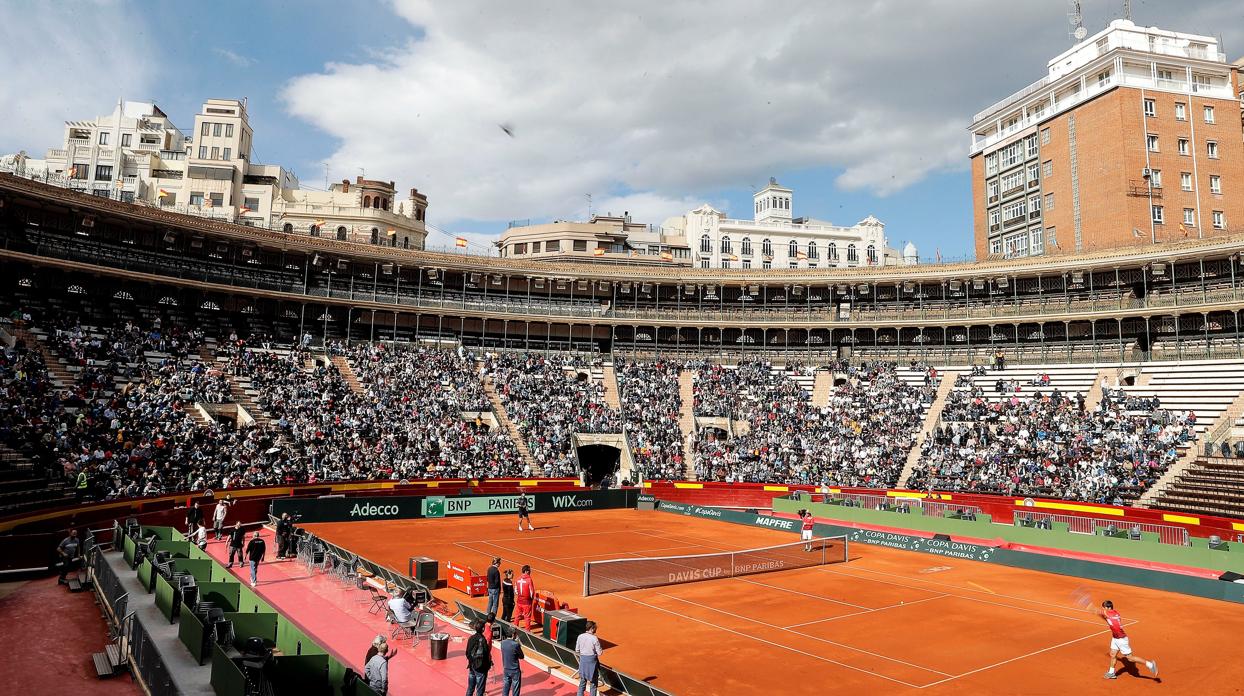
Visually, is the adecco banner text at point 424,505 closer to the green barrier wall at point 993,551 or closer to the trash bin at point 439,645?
the green barrier wall at point 993,551

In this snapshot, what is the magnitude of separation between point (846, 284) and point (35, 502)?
2369 inches

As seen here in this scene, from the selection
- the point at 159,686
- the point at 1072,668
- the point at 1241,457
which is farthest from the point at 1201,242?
the point at 159,686

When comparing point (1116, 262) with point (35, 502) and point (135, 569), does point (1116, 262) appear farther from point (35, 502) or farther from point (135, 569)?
point (35, 502)

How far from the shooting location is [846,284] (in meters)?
69.3

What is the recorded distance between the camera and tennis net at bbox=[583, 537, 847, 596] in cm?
2633

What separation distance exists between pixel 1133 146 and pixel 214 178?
9356 centimetres

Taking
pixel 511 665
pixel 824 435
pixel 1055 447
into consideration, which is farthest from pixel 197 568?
pixel 1055 447

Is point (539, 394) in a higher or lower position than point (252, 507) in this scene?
higher

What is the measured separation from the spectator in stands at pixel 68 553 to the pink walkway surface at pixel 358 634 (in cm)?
512

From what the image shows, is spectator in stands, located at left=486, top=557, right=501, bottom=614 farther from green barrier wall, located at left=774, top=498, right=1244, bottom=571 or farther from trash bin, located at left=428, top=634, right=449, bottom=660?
green barrier wall, located at left=774, top=498, right=1244, bottom=571

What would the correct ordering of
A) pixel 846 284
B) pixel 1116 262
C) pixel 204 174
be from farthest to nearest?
1. pixel 204 174
2. pixel 846 284
3. pixel 1116 262

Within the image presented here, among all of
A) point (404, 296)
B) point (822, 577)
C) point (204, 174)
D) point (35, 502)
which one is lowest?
point (822, 577)

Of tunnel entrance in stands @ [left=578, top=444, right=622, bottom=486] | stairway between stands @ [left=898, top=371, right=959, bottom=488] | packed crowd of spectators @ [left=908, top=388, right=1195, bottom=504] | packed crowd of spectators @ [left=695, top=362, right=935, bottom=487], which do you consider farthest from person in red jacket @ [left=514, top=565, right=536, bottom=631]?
tunnel entrance in stands @ [left=578, top=444, right=622, bottom=486]

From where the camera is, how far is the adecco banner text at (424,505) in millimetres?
38875
